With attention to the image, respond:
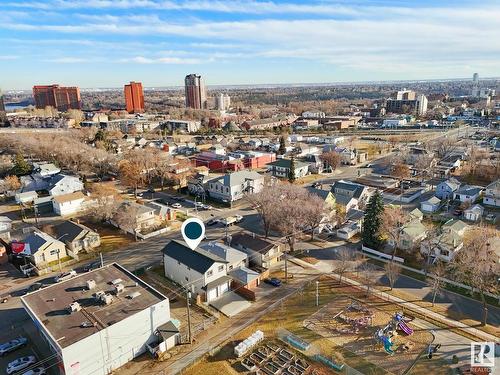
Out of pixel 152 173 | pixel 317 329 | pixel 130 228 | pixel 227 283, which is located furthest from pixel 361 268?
pixel 152 173

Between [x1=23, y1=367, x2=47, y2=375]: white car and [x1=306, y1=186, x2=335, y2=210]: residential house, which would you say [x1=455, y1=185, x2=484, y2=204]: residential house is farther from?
[x1=23, y1=367, x2=47, y2=375]: white car

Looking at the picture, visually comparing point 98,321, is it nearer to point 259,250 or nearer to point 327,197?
point 259,250

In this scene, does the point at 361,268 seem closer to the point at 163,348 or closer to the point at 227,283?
the point at 227,283

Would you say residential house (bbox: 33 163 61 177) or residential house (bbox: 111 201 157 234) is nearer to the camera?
Answer: residential house (bbox: 111 201 157 234)

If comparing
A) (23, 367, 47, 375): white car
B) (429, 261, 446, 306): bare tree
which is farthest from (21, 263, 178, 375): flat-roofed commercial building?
(429, 261, 446, 306): bare tree

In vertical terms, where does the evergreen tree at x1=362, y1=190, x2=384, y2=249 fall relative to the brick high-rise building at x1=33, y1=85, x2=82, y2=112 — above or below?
below

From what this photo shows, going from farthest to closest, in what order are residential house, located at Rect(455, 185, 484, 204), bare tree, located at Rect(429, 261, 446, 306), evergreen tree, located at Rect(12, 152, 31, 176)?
evergreen tree, located at Rect(12, 152, 31, 176) < residential house, located at Rect(455, 185, 484, 204) < bare tree, located at Rect(429, 261, 446, 306)

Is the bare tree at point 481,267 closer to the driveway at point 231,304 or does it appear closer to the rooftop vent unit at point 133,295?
the driveway at point 231,304
